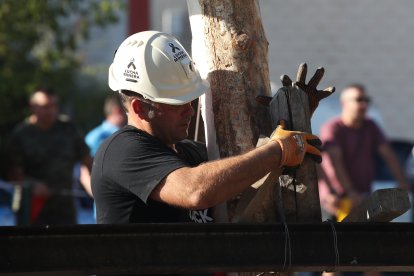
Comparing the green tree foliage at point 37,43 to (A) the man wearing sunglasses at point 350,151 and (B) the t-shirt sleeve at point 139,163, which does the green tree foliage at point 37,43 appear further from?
(B) the t-shirt sleeve at point 139,163

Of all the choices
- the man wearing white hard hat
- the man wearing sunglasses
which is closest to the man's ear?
the man wearing white hard hat

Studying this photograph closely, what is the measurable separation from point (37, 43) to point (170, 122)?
33.0 ft

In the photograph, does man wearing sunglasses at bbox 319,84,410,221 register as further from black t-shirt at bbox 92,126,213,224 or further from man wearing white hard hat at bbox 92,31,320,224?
black t-shirt at bbox 92,126,213,224

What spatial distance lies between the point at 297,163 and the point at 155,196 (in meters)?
0.56

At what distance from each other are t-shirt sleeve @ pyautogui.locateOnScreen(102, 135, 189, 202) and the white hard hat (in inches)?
7.7

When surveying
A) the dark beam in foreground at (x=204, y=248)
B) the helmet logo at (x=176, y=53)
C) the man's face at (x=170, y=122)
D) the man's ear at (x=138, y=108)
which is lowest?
the dark beam in foreground at (x=204, y=248)

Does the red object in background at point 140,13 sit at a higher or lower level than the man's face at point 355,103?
higher

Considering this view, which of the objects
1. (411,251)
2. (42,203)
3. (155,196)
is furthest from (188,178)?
(42,203)

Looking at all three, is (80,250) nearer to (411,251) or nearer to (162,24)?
(411,251)

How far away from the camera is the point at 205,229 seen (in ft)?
12.0

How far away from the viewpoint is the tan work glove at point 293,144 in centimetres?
390

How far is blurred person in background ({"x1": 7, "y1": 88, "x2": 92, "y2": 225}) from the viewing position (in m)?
9.71

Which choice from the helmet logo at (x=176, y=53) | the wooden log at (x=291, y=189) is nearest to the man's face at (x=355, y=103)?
the wooden log at (x=291, y=189)

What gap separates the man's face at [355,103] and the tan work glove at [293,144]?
6.00m
